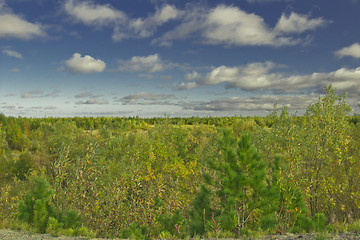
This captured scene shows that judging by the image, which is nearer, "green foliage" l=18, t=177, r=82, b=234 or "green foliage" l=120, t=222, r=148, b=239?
"green foliage" l=120, t=222, r=148, b=239

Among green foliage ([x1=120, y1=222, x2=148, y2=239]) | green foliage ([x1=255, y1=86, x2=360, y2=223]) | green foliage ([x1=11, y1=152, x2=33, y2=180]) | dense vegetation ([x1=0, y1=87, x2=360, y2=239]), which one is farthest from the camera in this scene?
green foliage ([x1=11, y1=152, x2=33, y2=180])

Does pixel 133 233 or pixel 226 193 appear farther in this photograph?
pixel 226 193

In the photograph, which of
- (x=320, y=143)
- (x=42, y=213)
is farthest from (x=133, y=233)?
(x=320, y=143)

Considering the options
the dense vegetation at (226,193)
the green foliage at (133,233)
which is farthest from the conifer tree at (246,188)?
the green foliage at (133,233)

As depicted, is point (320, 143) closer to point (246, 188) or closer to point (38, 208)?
point (246, 188)

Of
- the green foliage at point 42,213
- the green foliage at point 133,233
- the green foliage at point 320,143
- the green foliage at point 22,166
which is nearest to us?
the green foliage at point 133,233

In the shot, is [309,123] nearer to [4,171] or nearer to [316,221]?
[316,221]

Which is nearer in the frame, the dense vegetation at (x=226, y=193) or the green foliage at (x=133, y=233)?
the green foliage at (x=133, y=233)

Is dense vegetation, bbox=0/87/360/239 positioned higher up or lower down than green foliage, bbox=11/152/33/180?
higher up

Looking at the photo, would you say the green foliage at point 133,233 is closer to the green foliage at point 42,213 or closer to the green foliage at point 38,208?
the green foliage at point 42,213

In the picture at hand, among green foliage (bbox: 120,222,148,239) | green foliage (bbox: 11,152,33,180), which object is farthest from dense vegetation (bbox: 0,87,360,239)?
green foliage (bbox: 11,152,33,180)

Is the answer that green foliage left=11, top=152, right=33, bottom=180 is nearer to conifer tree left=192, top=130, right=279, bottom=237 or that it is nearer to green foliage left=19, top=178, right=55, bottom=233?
green foliage left=19, top=178, right=55, bottom=233

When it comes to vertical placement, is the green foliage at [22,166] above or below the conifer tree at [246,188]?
below

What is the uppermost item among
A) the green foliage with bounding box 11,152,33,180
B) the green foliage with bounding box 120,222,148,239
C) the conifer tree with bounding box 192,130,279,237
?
the conifer tree with bounding box 192,130,279,237
